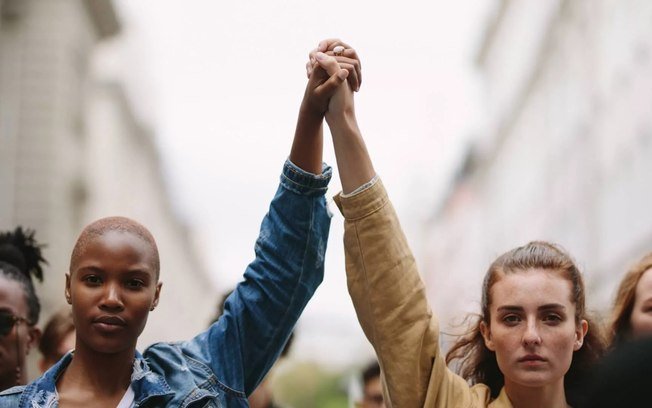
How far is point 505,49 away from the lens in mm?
51906

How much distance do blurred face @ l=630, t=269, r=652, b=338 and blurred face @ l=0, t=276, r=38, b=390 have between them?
2079 millimetres

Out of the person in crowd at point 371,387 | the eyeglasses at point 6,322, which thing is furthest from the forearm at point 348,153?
the person in crowd at point 371,387

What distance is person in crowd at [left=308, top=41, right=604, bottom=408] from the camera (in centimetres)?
334

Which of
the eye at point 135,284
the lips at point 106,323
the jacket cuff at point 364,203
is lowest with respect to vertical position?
the lips at point 106,323

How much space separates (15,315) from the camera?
400 centimetres

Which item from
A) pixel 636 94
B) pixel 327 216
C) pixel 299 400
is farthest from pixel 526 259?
pixel 299 400

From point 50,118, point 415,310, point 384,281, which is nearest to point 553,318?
point 415,310

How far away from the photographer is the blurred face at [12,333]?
13.0 ft

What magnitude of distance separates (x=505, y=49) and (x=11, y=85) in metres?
29.4

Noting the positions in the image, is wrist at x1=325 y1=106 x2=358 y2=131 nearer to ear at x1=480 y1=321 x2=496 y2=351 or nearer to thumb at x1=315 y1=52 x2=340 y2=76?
thumb at x1=315 y1=52 x2=340 y2=76

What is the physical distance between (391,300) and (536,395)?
55 cm

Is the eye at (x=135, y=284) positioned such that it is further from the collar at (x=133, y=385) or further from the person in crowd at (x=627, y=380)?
the person in crowd at (x=627, y=380)

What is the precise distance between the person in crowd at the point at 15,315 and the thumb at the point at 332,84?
138 centimetres

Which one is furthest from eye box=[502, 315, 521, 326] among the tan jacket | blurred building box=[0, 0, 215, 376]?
blurred building box=[0, 0, 215, 376]
